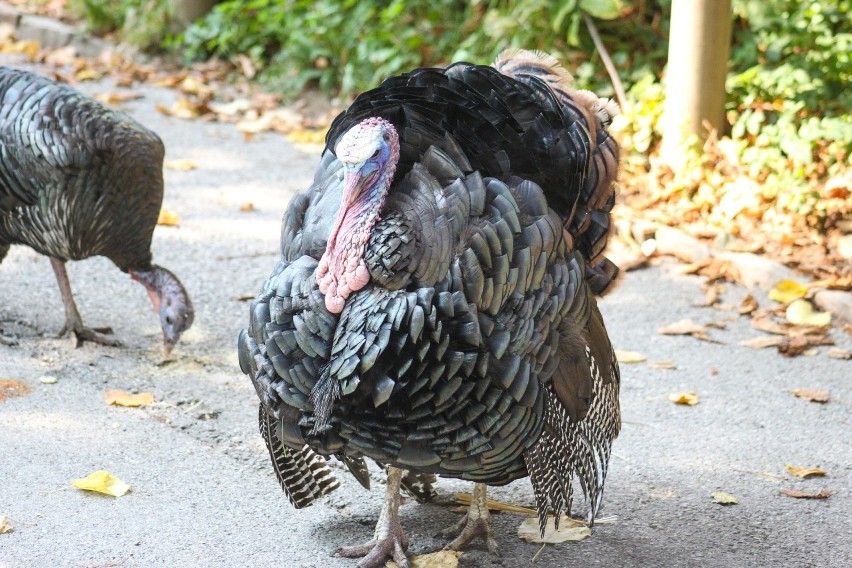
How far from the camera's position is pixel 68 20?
33.3 ft

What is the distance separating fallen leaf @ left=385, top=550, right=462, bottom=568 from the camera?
3.08m

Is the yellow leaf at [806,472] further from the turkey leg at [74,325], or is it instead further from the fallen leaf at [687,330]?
the turkey leg at [74,325]

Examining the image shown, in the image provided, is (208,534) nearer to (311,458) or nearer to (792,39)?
(311,458)

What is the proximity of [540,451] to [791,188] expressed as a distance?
3.39 m

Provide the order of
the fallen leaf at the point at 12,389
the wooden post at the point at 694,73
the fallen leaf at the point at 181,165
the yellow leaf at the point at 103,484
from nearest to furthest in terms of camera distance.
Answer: the yellow leaf at the point at 103,484 < the fallen leaf at the point at 12,389 < the wooden post at the point at 694,73 < the fallen leaf at the point at 181,165

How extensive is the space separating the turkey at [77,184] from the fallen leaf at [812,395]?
2554 millimetres

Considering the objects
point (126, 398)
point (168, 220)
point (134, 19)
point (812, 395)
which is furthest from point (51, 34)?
point (812, 395)

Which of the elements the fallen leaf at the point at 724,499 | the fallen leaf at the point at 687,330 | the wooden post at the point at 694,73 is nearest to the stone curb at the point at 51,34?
the wooden post at the point at 694,73

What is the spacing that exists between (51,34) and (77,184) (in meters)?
5.90

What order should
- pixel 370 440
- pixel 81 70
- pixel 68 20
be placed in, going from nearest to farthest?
pixel 370 440 < pixel 81 70 < pixel 68 20

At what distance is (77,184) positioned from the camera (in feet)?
14.3

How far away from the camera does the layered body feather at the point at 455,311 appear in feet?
8.56

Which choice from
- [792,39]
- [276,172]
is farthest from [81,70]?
[792,39]

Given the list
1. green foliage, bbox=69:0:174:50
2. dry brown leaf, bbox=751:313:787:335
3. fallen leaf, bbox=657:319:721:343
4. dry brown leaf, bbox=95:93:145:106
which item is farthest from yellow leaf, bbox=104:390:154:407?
green foliage, bbox=69:0:174:50
